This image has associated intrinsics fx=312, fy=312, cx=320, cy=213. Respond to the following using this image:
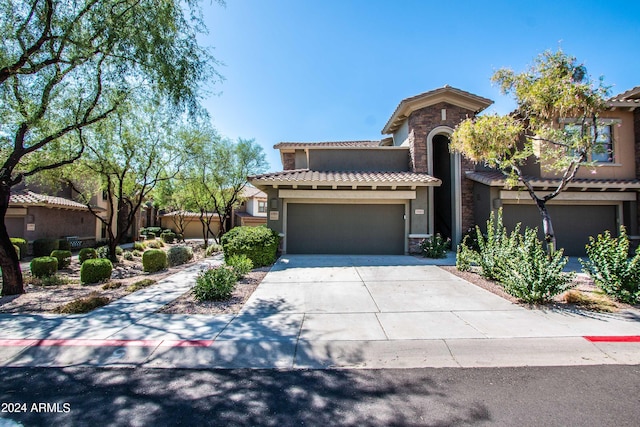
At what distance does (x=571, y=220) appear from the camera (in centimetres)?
1312

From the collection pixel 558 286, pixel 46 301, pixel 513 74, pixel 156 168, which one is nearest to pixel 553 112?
pixel 513 74

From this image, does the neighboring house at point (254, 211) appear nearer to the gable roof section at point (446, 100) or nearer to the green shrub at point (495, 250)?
the gable roof section at point (446, 100)

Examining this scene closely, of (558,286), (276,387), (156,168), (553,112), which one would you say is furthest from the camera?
(156,168)

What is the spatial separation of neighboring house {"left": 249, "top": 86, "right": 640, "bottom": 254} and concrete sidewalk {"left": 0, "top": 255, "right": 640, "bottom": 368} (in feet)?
19.8

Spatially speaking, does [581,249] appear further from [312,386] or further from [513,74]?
[312,386]

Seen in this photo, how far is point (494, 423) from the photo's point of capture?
9.50 ft

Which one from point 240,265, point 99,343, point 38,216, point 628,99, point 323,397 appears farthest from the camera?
point 38,216

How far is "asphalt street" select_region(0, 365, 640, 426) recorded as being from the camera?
2979 millimetres

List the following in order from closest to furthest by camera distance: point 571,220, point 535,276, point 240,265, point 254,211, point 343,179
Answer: point 535,276 < point 240,265 < point 343,179 < point 571,220 < point 254,211

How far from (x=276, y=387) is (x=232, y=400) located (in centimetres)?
49

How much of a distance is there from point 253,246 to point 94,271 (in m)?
5.34

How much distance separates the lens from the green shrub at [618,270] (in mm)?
6238

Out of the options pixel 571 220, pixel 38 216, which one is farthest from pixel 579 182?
pixel 38 216

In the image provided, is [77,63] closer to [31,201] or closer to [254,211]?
[31,201]
